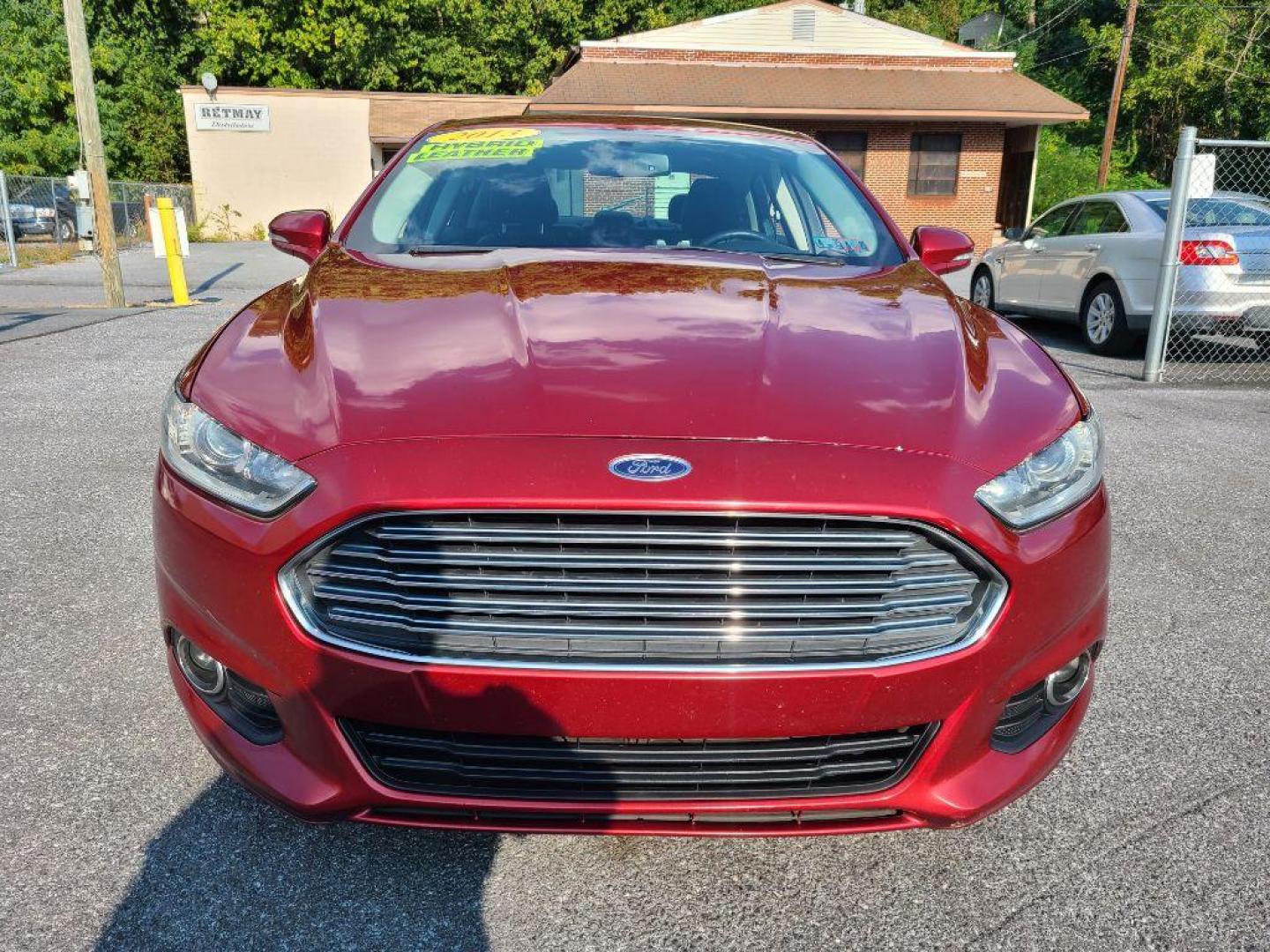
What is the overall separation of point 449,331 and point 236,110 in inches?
1219

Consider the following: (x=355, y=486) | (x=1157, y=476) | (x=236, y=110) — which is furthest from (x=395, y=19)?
(x=355, y=486)

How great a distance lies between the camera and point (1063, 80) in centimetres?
4569

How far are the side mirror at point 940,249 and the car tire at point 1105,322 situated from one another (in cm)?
616

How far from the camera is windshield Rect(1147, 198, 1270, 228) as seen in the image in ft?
27.3

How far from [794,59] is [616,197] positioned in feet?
87.7

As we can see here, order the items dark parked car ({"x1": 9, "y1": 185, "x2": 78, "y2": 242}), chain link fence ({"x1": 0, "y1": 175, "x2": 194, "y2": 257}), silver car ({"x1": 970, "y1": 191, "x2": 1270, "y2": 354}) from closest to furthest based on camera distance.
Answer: silver car ({"x1": 970, "y1": 191, "x2": 1270, "y2": 354}) → chain link fence ({"x1": 0, "y1": 175, "x2": 194, "y2": 257}) → dark parked car ({"x1": 9, "y1": 185, "x2": 78, "y2": 242})

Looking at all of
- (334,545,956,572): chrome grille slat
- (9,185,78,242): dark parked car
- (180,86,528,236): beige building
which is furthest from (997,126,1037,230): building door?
(334,545,956,572): chrome grille slat

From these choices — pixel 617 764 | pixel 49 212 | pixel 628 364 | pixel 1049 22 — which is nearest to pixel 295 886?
pixel 617 764

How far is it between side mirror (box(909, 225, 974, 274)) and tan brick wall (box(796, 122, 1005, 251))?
24174mm

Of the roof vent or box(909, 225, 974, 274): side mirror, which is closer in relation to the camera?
box(909, 225, 974, 274): side mirror

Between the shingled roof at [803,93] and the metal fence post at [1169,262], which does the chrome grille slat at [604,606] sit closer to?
the metal fence post at [1169,262]

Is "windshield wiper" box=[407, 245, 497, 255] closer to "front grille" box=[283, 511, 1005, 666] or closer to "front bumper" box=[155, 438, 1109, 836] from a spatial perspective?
"front bumper" box=[155, 438, 1109, 836]

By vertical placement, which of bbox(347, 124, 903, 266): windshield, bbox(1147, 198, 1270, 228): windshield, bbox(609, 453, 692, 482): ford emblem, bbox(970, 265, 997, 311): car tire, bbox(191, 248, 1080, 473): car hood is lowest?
bbox(970, 265, 997, 311): car tire

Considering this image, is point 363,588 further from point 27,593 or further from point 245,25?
point 245,25
